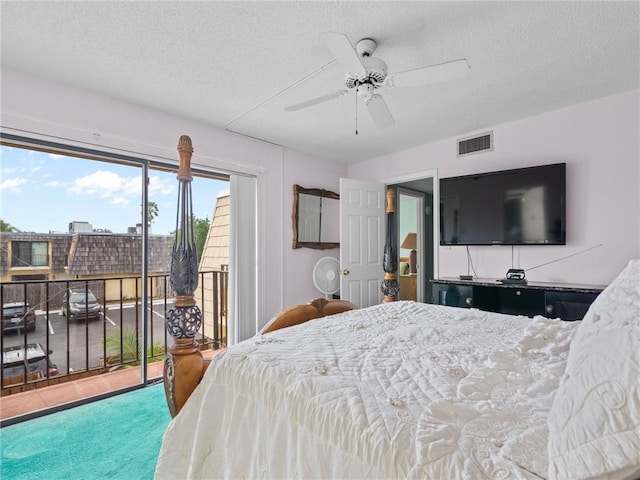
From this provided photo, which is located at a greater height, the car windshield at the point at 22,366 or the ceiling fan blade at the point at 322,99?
the ceiling fan blade at the point at 322,99

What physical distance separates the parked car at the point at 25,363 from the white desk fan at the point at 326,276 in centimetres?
267

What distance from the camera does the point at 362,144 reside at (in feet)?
12.6

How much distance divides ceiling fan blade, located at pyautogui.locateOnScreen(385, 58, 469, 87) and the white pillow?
139 cm

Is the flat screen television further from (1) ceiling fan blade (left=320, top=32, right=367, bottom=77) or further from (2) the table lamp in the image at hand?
(1) ceiling fan blade (left=320, top=32, right=367, bottom=77)

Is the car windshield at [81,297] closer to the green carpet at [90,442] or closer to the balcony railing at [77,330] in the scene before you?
the balcony railing at [77,330]

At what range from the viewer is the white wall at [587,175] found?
2.57 metres

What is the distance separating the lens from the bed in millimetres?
610

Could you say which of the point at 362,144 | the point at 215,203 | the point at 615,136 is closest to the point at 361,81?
the point at 362,144

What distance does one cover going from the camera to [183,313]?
1.49 m

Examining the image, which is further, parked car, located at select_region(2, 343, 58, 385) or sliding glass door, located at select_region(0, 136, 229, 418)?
parked car, located at select_region(2, 343, 58, 385)

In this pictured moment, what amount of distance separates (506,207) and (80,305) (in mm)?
4124

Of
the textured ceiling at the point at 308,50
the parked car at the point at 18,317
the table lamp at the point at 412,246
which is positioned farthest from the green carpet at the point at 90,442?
the table lamp at the point at 412,246

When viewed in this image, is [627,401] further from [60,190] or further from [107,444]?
[60,190]

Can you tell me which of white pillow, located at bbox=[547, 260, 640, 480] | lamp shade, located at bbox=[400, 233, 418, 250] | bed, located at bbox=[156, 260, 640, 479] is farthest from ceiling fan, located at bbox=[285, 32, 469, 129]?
lamp shade, located at bbox=[400, 233, 418, 250]
